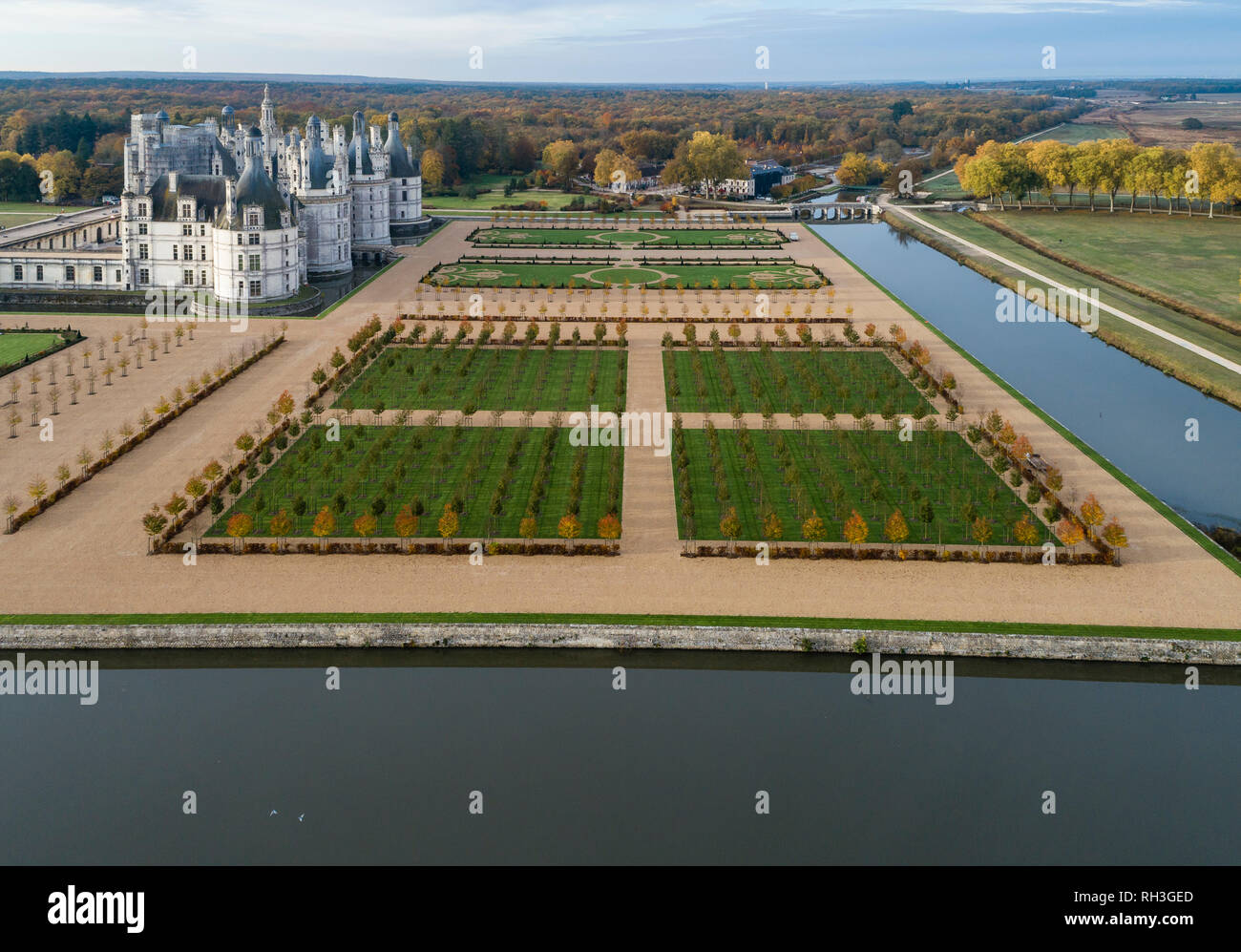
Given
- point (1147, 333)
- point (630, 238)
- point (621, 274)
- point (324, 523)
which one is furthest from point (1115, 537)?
point (630, 238)

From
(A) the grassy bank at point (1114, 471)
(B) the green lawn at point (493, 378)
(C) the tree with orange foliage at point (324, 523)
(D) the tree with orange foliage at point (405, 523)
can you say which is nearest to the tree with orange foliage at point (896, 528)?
(A) the grassy bank at point (1114, 471)

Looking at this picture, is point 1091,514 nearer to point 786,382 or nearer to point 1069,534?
point 1069,534

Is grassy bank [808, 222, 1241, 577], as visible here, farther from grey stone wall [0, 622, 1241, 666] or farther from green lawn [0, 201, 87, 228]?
green lawn [0, 201, 87, 228]

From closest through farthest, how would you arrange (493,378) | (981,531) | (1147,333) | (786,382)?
(981,531)
(786,382)
(493,378)
(1147,333)

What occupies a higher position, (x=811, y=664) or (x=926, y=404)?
(x=926, y=404)

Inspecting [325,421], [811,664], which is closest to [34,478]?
[325,421]

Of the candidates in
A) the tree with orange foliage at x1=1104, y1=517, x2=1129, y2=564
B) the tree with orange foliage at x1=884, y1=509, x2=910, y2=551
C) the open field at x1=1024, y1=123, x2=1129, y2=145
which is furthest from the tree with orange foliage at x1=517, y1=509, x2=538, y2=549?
the open field at x1=1024, y1=123, x2=1129, y2=145

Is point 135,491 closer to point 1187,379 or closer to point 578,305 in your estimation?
point 578,305
